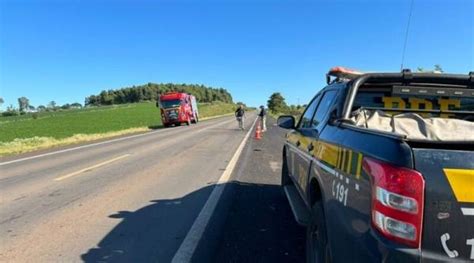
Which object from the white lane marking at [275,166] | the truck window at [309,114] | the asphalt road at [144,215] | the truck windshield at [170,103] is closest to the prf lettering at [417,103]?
the truck window at [309,114]

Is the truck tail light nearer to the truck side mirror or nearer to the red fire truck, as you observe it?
the truck side mirror

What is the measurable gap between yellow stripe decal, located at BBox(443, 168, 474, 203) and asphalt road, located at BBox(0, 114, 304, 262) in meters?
2.65

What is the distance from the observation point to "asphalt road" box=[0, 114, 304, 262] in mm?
5156

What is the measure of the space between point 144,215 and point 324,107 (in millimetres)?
3293

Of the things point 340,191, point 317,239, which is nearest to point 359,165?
point 340,191

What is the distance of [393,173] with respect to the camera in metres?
2.50

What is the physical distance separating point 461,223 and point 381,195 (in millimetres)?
426

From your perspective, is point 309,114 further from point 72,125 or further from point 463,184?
point 72,125

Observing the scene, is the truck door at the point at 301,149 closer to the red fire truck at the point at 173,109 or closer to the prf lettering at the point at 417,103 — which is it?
the prf lettering at the point at 417,103

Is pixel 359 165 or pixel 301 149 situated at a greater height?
pixel 359 165

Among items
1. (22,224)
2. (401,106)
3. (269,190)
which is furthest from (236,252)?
(269,190)

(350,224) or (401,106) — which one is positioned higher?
(401,106)

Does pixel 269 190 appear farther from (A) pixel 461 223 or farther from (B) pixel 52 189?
(A) pixel 461 223

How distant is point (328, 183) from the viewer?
3.61m
